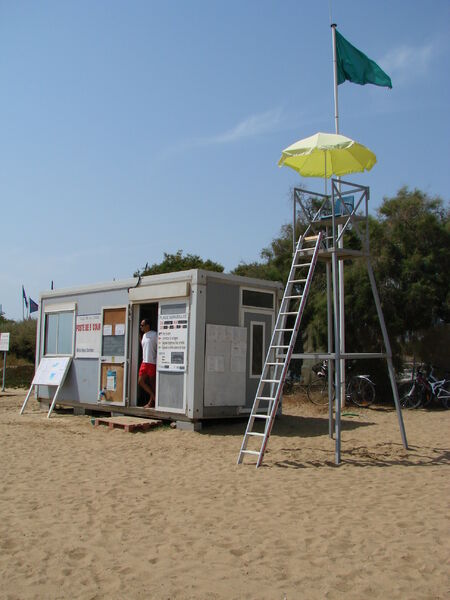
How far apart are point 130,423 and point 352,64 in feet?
30.0

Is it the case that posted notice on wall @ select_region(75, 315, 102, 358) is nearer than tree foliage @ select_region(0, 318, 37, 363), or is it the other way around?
posted notice on wall @ select_region(75, 315, 102, 358)

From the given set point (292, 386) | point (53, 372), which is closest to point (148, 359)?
point (53, 372)

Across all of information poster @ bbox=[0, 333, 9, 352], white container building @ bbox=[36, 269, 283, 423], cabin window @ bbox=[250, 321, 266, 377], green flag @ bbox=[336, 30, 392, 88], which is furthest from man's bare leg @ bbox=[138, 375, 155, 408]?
information poster @ bbox=[0, 333, 9, 352]

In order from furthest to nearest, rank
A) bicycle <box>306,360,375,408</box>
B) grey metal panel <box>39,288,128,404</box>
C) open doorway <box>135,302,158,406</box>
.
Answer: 1. bicycle <box>306,360,375,408</box>
2. grey metal panel <box>39,288,128,404</box>
3. open doorway <box>135,302,158,406</box>

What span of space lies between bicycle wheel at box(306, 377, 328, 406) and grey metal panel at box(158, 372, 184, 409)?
16.2ft

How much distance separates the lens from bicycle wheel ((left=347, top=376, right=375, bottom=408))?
46.6 feet

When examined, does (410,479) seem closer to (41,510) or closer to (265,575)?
(265,575)

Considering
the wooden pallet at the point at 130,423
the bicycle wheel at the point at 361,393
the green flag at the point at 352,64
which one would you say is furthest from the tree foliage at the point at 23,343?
the green flag at the point at 352,64

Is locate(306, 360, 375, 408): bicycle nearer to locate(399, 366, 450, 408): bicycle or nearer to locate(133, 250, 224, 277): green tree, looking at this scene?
locate(399, 366, 450, 408): bicycle

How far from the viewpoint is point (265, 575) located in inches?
159

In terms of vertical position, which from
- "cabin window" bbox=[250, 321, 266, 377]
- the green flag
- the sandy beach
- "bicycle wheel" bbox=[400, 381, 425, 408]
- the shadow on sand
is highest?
the green flag

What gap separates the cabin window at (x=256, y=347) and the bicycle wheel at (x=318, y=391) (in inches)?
148

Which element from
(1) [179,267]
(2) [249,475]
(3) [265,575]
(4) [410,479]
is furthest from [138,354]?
(1) [179,267]

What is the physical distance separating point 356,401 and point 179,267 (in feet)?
61.7
